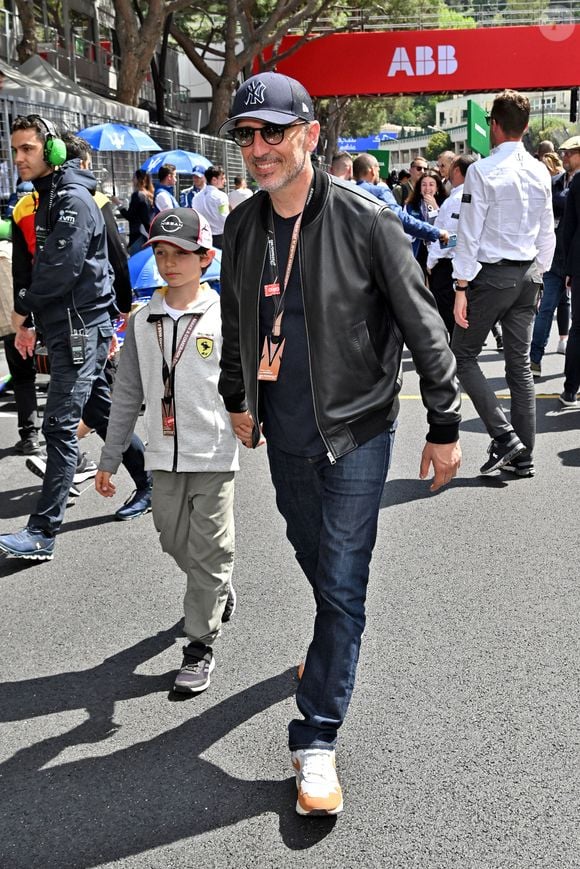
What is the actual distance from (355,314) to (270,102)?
2.04ft

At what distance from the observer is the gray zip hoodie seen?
3898 millimetres

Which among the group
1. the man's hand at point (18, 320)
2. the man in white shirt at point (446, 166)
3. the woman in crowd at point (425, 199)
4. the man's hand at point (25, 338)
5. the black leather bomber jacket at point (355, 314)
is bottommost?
the man's hand at point (25, 338)

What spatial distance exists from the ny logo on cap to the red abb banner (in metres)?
32.4

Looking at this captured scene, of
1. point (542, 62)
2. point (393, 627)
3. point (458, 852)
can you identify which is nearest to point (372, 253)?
point (458, 852)

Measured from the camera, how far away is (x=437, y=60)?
34.2m

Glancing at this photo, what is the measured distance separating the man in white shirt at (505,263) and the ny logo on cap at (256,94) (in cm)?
342

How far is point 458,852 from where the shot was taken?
9.17 feet

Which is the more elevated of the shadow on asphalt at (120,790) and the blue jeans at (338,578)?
the blue jeans at (338,578)

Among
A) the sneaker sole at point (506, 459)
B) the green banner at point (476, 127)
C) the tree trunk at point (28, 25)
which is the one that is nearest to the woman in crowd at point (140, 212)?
the green banner at point (476, 127)

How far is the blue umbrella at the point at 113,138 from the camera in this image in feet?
51.4

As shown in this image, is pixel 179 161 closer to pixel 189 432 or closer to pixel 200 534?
pixel 189 432

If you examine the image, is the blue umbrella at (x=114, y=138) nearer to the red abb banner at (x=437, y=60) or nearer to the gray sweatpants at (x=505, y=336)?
the gray sweatpants at (x=505, y=336)

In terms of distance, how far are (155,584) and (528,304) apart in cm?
298

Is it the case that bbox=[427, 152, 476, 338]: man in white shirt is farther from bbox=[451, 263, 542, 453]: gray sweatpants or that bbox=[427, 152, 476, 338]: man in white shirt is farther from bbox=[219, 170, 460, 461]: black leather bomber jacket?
bbox=[219, 170, 460, 461]: black leather bomber jacket
